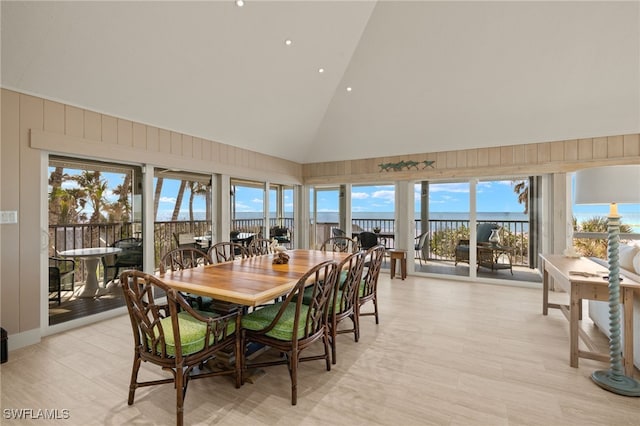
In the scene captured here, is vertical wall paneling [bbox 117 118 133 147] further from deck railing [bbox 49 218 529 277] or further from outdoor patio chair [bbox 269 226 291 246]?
outdoor patio chair [bbox 269 226 291 246]

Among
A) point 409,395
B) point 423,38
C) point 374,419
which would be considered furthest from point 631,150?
point 374,419

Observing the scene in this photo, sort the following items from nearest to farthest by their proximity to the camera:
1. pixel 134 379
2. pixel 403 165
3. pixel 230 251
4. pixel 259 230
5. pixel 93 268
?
1. pixel 134 379
2. pixel 93 268
3. pixel 230 251
4. pixel 403 165
5. pixel 259 230

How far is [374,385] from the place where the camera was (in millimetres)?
2230

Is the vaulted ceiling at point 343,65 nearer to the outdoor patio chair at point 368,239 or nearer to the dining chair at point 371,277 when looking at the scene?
the outdoor patio chair at point 368,239

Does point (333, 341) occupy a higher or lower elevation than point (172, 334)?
lower

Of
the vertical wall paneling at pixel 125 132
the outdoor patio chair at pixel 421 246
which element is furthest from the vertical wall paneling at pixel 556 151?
the vertical wall paneling at pixel 125 132

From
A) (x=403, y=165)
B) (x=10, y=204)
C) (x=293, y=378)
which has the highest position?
(x=403, y=165)

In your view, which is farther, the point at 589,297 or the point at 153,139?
the point at 153,139

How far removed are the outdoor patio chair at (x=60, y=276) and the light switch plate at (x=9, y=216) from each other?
57 cm

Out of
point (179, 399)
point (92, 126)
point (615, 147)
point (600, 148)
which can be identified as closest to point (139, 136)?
point (92, 126)

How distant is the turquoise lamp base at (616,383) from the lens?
2.12m

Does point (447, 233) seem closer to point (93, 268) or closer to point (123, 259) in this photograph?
point (123, 259)

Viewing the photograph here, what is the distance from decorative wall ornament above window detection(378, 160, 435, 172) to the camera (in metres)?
5.96

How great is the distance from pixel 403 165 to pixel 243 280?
472cm
